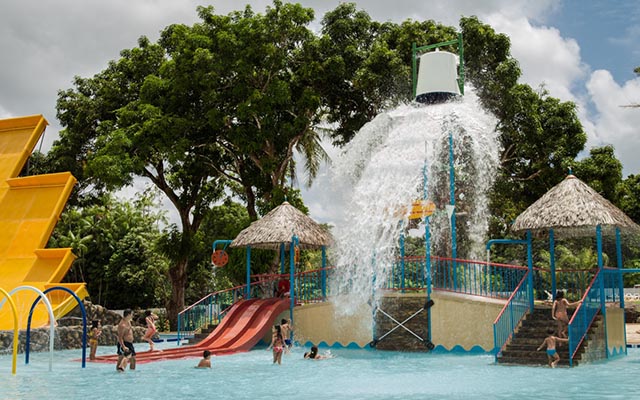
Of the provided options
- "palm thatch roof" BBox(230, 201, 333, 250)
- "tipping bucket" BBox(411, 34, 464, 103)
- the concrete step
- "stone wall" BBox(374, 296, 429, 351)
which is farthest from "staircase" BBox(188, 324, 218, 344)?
"tipping bucket" BBox(411, 34, 464, 103)

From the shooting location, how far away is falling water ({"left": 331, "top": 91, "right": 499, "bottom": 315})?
18359 mm

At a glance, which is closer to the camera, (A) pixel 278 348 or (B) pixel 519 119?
(A) pixel 278 348

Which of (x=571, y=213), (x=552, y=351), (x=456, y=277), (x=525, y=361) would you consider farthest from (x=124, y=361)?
(x=571, y=213)

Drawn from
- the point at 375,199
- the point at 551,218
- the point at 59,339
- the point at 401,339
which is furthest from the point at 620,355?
the point at 59,339

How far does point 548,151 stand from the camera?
2408 cm

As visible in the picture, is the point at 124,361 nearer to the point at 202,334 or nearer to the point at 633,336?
the point at 202,334

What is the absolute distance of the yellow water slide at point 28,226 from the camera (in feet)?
67.4

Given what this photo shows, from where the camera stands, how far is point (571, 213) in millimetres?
14859

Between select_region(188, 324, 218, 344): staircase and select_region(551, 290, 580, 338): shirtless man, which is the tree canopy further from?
select_region(551, 290, 580, 338): shirtless man

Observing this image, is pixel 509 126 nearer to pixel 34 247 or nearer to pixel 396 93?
pixel 396 93

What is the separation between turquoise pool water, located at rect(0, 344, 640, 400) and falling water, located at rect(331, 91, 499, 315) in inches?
115

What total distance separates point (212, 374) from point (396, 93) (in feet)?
47.5

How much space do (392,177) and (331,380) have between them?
27.8 feet

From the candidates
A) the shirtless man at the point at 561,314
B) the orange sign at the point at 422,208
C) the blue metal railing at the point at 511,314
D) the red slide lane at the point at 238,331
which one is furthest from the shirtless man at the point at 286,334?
the shirtless man at the point at 561,314
